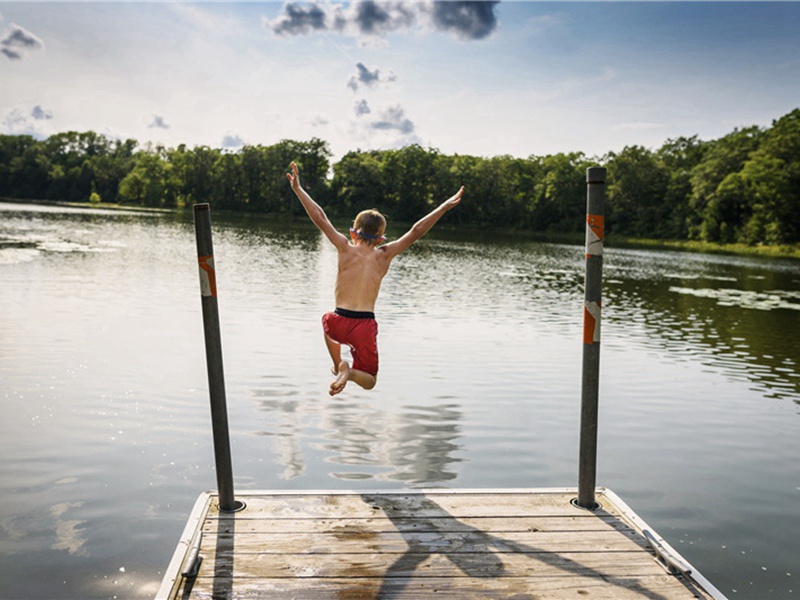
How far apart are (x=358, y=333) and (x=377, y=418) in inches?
189

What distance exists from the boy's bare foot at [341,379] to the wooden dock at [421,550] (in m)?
0.83

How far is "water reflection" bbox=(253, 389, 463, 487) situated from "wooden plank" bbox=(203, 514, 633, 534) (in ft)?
8.89

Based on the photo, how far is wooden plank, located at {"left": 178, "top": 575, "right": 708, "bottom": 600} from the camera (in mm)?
3510

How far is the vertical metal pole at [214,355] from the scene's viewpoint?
4.45 meters

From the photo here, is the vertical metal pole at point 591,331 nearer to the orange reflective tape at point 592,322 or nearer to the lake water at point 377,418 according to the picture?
the orange reflective tape at point 592,322

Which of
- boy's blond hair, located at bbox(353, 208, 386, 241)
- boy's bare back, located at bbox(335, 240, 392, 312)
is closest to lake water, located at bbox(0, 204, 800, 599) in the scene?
boy's bare back, located at bbox(335, 240, 392, 312)

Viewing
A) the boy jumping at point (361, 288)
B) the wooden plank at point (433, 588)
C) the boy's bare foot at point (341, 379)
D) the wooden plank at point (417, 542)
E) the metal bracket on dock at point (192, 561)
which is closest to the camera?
the wooden plank at point (433, 588)

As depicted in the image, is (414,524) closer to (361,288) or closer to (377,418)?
(361,288)

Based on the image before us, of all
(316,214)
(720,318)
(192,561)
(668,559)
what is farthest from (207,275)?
(720,318)

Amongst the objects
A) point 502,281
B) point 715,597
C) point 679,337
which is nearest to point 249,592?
point 715,597

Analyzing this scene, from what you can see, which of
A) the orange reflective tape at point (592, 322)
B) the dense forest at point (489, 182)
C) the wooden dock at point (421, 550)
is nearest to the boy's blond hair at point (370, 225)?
the orange reflective tape at point (592, 322)

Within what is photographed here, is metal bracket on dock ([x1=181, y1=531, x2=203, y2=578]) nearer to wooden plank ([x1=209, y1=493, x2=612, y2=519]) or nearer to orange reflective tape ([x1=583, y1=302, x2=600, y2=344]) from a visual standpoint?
wooden plank ([x1=209, y1=493, x2=612, y2=519])

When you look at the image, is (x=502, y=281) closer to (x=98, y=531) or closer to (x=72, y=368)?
(x=72, y=368)

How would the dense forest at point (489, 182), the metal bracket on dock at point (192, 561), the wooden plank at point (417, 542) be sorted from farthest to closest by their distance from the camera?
the dense forest at point (489, 182), the wooden plank at point (417, 542), the metal bracket on dock at point (192, 561)
